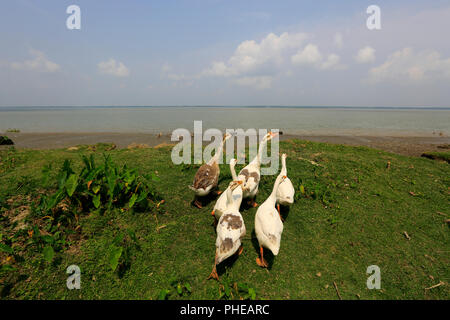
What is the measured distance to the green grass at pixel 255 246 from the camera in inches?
140

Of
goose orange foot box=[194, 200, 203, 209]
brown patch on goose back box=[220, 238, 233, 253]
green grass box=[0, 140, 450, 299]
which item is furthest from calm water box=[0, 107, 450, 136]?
brown patch on goose back box=[220, 238, 233, 253]

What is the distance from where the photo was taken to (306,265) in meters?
4.05

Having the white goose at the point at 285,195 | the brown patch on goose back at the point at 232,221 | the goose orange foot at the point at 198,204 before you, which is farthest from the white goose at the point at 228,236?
the white goose at the point at 285,195

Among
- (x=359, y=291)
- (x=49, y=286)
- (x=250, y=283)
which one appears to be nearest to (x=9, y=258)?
(x=49, y=286)

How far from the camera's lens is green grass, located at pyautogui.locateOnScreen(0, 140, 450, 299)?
11.6 ft

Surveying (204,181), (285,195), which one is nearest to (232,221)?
(204,181)

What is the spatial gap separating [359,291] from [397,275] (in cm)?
110

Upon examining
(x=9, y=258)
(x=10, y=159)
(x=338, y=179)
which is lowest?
(x=9, y=258)

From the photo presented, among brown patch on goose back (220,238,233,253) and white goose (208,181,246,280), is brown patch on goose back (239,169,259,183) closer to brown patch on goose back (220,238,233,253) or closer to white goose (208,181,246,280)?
white goose (208,181,246,280)

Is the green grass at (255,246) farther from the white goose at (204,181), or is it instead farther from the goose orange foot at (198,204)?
the white goose at (204,181)

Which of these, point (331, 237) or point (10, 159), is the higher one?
point (10, 159)

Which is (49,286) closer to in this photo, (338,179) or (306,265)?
(306,265)
